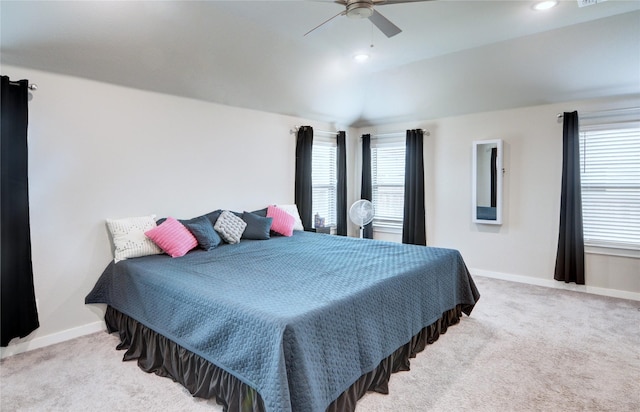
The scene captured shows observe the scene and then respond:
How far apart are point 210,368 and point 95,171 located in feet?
6.82

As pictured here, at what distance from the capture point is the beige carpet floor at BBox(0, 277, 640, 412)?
2.02 m

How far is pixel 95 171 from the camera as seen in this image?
9.91 ft

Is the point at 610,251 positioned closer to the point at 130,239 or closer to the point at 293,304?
the point at 293,304

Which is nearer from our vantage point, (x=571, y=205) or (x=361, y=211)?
(x=571, y=205)

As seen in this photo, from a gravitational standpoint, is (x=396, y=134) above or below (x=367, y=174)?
above

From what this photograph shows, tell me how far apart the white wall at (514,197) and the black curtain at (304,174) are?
5.57 feet

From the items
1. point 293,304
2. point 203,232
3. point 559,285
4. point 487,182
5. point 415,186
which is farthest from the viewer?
point 415,186

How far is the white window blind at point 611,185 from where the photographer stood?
3723mm

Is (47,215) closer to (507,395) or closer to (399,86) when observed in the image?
(507,395)

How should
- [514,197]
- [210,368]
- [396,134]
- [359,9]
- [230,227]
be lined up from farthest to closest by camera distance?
[396,134] → [514,197] → [230,227] → [359,9] → [210,368]

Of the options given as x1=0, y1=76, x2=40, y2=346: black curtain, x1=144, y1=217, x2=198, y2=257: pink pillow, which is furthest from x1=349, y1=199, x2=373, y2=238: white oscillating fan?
x1=0, y1=76, x2=40, y2=346: black curtain

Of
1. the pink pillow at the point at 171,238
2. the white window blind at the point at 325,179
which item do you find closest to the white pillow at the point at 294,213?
the white window blind at the point at 325,179

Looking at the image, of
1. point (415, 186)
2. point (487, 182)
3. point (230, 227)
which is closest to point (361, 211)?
point (415, 186)

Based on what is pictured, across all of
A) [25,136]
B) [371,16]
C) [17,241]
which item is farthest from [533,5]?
[17,241]
